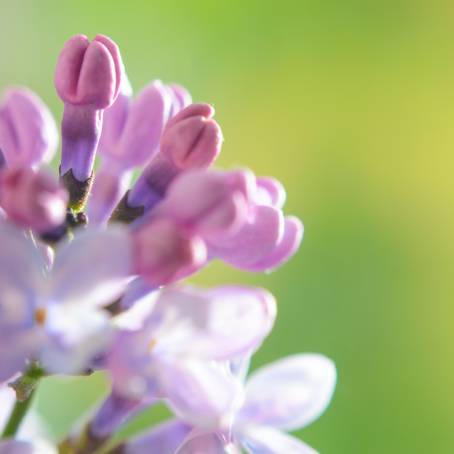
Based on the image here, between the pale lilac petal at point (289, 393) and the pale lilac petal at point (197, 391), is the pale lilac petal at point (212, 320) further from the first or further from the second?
the pale lilac petal at point (289, 393)

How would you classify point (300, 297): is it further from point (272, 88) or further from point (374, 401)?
point (272, 88)

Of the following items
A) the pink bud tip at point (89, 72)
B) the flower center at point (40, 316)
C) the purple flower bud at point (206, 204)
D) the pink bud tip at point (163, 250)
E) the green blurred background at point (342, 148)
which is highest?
the pink bud tip at point (89, 72)

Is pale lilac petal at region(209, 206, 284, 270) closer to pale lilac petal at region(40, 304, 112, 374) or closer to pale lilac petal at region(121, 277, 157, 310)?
pale lilac petal at region(121, 277, 157, 310)

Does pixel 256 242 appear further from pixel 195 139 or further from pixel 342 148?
pixel 342 148

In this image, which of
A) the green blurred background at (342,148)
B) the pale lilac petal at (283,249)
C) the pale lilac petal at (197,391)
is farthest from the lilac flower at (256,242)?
the green blurred background at (342,148)

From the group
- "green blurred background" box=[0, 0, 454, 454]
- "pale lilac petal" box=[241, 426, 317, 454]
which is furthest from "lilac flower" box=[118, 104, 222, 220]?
"green blurred background" box=[0, 0, 454, 454]

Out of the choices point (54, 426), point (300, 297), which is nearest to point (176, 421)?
point (54, 426)
